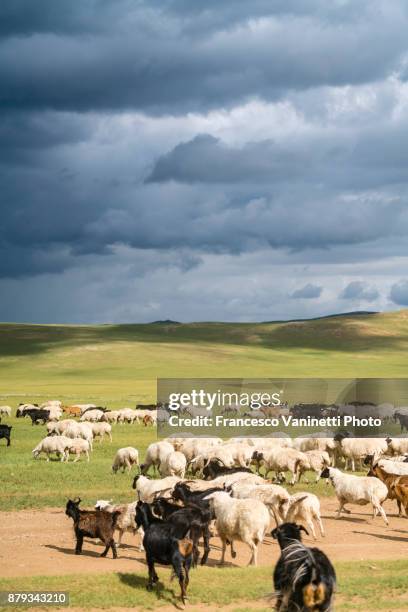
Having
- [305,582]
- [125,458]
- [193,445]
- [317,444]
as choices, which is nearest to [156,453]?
[125,458]

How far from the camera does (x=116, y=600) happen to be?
1263 centimetres

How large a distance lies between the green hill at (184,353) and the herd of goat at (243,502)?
4375 cm

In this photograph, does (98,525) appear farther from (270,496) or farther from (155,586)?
(270,496)

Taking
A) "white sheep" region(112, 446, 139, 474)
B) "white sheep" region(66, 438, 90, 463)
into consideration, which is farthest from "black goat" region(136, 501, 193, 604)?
"white sheep" region(66, 438, 90, 463)

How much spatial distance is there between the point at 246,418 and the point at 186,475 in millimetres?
24315

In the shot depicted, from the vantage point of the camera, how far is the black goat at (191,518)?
1342cm

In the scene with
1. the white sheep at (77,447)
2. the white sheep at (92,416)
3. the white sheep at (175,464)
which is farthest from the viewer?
the white sheep at (92,416)

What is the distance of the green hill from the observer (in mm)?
106631

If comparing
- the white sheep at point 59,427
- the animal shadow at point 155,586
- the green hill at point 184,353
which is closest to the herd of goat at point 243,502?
→ the animal shadow at point 155,586

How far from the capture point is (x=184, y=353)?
140 m

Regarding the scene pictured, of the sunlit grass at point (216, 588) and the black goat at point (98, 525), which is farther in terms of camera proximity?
the black goat at point (98, 525)

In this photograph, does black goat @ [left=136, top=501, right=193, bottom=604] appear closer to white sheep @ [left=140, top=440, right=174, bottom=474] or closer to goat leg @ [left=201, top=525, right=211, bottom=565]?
goat leg @ [left=201, top=525, right=211, bottom=565]

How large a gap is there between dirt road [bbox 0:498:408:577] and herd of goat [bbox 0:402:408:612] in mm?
342

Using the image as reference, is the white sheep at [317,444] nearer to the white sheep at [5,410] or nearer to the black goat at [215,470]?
the black goat at [215,470]
